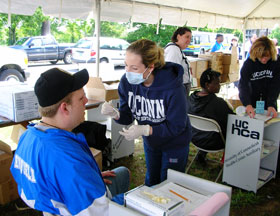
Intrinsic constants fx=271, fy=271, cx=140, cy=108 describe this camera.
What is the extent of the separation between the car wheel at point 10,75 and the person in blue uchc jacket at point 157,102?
556cm

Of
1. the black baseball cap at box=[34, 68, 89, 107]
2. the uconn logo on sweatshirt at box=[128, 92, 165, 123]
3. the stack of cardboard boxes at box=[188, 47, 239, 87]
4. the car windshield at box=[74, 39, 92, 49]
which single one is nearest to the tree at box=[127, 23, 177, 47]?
the car windshield at box=[74, 39, 92, 49]

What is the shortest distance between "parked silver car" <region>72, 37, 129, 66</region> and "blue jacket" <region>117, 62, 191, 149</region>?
994 cm

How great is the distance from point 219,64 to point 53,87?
22.1 ft

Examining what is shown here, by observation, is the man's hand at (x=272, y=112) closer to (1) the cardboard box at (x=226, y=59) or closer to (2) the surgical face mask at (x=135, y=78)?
(2) the surgical face mask at (x=135, y=78)

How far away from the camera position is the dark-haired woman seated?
2.96 m

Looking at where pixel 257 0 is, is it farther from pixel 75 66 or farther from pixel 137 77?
pixel 75 66

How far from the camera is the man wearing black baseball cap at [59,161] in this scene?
109 cm

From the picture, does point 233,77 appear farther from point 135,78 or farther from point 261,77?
point 135,78

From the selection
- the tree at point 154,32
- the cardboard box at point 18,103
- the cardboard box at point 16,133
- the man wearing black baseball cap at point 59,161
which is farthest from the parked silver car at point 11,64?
the tree at point 154,32

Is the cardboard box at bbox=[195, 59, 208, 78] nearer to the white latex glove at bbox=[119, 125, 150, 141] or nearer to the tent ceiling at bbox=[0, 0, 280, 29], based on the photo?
the tent ceiling at bbox=[0, 0, 280, 29]

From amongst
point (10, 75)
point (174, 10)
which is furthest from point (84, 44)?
point (174, 10)

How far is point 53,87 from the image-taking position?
1196 millimetres

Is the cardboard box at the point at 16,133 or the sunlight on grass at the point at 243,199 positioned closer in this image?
the sunlight on grass at the point at 243,199

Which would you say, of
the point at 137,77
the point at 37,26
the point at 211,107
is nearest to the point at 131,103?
the point at 137,77
